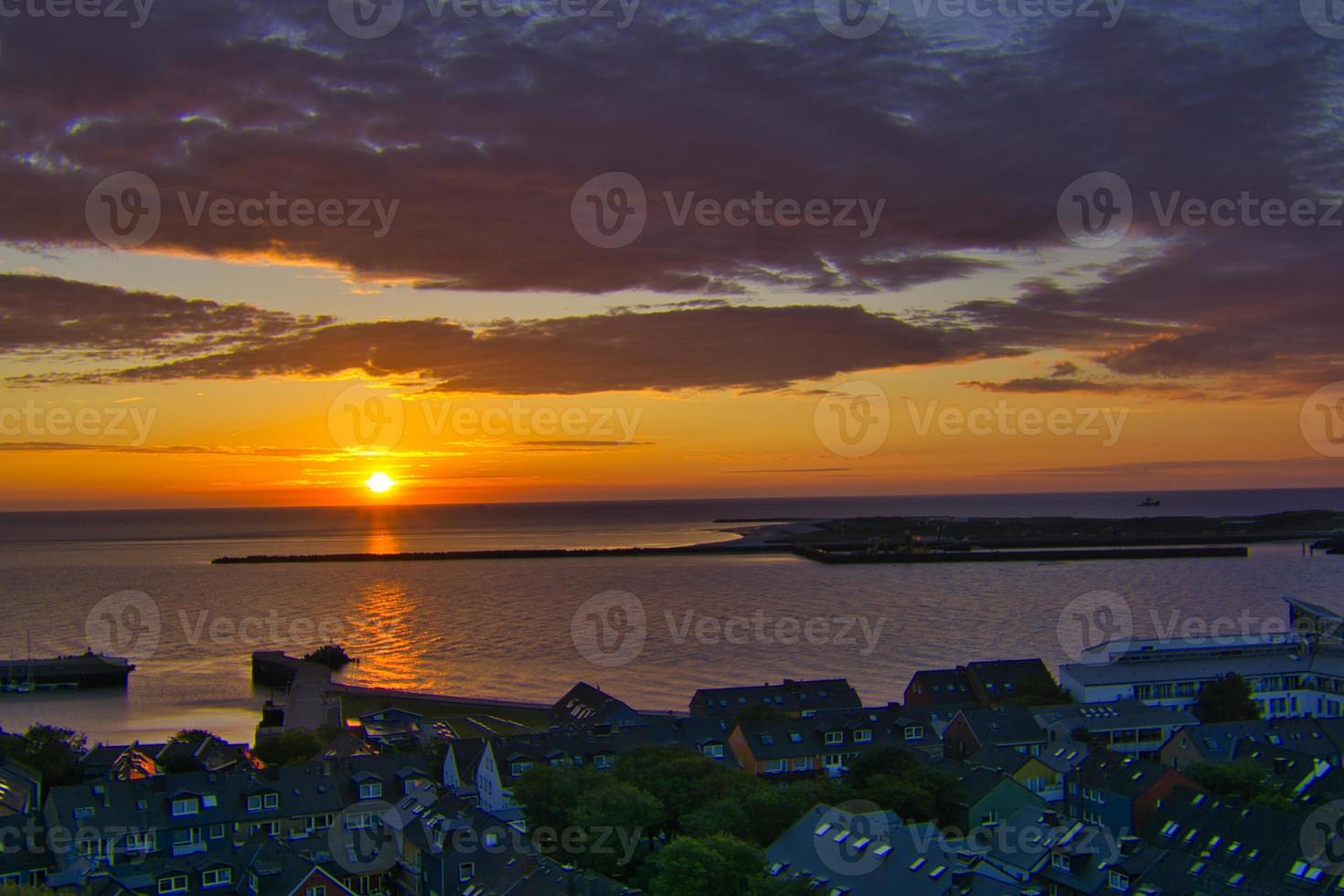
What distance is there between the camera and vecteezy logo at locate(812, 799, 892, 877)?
69.7 ft

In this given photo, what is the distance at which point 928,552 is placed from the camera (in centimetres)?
13375

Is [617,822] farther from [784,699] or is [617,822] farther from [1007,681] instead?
[1007,681]

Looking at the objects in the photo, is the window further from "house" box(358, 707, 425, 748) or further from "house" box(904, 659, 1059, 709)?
"house" box(904, 659, 1059, 709)

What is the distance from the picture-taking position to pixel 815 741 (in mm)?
34469

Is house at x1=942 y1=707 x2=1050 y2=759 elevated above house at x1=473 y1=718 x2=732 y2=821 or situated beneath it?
situated beneath

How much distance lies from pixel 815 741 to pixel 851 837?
1258 cm

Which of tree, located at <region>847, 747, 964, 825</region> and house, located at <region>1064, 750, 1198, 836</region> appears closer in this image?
tree, located at <region>847, 747, 964, 825</region>

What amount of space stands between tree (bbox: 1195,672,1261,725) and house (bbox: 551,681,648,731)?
21413 mm

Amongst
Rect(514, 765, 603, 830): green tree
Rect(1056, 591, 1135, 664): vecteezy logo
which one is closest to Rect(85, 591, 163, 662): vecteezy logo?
Rect(514, 765, 603, 830): green tree

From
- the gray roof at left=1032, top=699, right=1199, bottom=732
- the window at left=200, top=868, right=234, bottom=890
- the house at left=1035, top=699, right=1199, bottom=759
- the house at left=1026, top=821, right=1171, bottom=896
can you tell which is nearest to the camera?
the house at left=1026, top=821, right=1171, bottom=896

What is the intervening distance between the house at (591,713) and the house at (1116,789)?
14.4 meters

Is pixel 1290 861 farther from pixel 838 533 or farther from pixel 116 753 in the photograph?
pixel 838 533

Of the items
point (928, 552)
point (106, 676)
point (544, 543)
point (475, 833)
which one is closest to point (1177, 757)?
point (475, 833)

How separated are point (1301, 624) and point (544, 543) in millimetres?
136410
